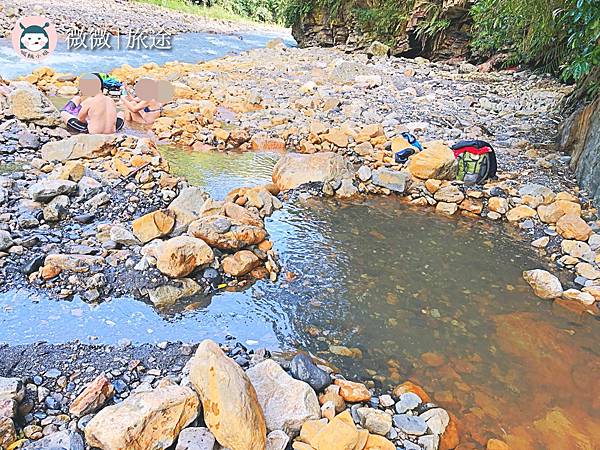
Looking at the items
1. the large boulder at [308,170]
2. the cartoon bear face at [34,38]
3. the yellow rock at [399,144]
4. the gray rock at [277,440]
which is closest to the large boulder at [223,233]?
the large boulder at [308,170]

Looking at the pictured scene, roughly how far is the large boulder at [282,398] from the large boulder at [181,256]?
40.8 inches

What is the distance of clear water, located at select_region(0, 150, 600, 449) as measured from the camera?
258 cm

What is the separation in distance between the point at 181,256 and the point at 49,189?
150 centimetres

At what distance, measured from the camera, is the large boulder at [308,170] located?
5078 mm

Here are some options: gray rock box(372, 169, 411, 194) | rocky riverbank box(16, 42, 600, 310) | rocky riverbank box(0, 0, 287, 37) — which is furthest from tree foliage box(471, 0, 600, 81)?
rocky riverbank box(0, 0, 287, 37)

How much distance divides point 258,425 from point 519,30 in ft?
25.2

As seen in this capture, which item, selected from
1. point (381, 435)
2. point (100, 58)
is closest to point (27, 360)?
point (381, 435)

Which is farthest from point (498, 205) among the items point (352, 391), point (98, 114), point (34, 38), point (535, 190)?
point (34, 38)

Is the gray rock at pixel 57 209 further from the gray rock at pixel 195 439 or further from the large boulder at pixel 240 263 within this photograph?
the gray rock at pixel 195 439

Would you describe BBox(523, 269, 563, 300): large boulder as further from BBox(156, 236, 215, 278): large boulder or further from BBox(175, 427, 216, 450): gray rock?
BBox(175, 427, 216, 450): gray rock

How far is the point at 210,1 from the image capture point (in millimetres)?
30312

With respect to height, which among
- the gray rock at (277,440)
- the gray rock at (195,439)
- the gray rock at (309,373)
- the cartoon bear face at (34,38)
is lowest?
the gray rock at (309,373)

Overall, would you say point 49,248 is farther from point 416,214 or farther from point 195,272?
point 416,214

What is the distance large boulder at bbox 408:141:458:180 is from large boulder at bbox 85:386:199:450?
380 centimetres
